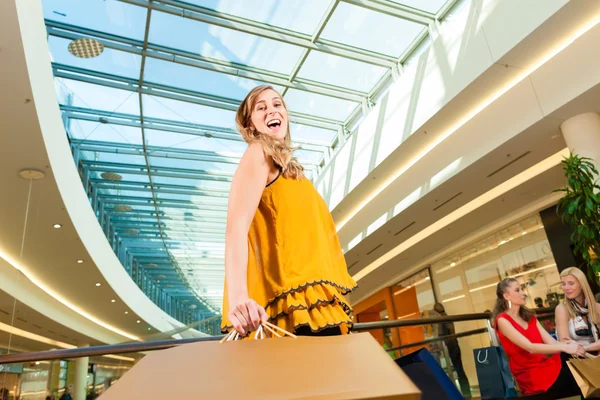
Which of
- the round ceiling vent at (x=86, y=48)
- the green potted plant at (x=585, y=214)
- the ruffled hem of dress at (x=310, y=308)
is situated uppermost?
the round ceiling vent at (x=86, y=48)

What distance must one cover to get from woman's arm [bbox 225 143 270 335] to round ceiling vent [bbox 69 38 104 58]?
303 inches

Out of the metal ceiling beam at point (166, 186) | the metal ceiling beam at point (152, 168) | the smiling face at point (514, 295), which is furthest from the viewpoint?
the metal ceiling beam at point (166, 186)

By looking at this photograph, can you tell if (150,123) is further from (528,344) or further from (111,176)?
(528,344)

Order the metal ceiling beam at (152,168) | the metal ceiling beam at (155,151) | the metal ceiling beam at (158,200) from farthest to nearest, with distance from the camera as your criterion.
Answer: the metal ceiling beam at (158,200) < the metal ceiling beam at (152,168) < the metal ceiling beam at (155,151)

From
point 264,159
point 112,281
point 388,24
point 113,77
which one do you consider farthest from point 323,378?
point 112,281

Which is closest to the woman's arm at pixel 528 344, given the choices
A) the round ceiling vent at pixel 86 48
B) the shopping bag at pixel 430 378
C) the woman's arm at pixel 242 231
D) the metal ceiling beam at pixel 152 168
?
the shopping bag at pixel 430 378

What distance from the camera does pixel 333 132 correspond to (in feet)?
36.8

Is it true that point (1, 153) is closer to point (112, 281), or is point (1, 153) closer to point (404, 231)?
point (112, 281)

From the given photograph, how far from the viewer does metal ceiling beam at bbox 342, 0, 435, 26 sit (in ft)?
23.8

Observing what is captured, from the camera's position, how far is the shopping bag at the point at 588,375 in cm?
158

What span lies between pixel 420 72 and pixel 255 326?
23.7ft

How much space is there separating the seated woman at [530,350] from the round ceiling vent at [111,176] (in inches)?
433

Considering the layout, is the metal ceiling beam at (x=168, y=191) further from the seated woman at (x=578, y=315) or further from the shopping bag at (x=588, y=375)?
the shopping bag at (x=588, y=375)

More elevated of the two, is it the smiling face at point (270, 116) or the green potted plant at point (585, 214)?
the green potted plant at point (585, 214)
